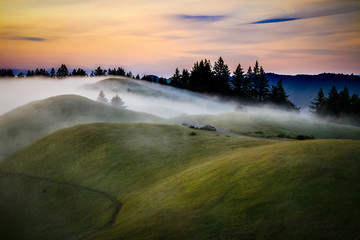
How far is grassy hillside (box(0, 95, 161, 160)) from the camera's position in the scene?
280 feet

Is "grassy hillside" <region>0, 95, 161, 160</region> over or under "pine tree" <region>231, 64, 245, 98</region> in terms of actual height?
under

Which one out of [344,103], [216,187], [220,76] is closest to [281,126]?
[344,103]

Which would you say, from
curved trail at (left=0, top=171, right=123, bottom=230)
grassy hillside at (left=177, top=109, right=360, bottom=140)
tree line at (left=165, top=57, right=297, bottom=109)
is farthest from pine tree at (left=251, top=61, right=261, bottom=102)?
curved trail at (left=0, top=171, right=123, bottom=230)

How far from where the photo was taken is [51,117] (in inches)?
3750

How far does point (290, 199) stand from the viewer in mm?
23672

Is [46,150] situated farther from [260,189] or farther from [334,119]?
[334,119]

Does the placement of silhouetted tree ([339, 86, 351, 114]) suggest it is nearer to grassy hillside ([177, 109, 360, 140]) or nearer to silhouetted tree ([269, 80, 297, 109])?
silhouetted tree ([269, 80, 297, 109])

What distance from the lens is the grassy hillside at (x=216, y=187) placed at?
70.7ft

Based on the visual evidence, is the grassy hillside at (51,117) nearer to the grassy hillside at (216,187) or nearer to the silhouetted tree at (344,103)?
the grassy hillside at (216,187)

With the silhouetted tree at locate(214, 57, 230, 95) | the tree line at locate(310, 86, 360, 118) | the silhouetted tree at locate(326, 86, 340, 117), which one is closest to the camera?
the tree line at locate(310, 86, 360, 118)

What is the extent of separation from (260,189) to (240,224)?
5016 mm

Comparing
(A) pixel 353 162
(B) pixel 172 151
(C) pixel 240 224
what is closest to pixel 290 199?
(C) pixel 240 224

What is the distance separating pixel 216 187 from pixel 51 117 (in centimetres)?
7941

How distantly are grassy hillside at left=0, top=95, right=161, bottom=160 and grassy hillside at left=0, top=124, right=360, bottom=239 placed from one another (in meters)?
34.3
